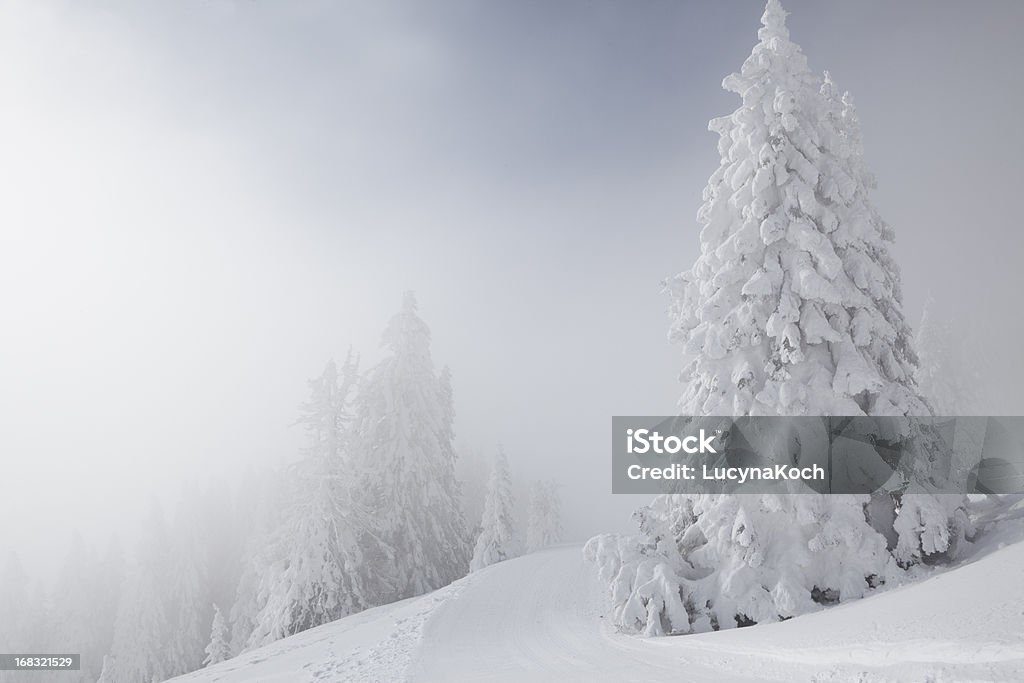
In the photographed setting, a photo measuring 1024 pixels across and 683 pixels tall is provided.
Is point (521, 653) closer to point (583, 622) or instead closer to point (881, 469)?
point (583, 622)

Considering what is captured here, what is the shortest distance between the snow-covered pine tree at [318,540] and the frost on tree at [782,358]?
59.0ft

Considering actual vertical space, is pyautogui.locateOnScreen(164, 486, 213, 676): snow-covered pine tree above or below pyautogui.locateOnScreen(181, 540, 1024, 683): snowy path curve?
below

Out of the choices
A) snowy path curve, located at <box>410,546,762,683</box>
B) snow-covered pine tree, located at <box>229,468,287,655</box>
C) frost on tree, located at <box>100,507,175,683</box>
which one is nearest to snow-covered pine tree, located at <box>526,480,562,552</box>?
snow-covered pine tree, located at <box>229,468,287,655</box>

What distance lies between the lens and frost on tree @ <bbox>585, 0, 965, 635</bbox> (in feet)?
39.8

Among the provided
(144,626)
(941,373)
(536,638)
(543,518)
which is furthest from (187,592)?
(941,373)

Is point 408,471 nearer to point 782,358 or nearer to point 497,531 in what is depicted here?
point 497,531

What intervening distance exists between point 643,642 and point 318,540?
767 inches

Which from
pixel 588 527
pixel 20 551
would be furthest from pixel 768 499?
pixel 20 551

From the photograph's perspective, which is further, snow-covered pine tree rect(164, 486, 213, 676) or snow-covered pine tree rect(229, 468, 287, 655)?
snow-covered pine tree rect(164, 486, 213, 676)

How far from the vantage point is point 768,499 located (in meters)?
12.4

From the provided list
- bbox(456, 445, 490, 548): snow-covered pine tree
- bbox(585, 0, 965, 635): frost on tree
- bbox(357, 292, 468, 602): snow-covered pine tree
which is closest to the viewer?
bbox(585, 0, 965, 635): frost on tree

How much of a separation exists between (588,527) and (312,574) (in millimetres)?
97721

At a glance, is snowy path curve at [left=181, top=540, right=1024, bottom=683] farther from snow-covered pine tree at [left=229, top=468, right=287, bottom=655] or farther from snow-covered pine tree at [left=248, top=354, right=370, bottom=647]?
snow-covered pine tree at [left=229, top=468, right=287, bottom=655]

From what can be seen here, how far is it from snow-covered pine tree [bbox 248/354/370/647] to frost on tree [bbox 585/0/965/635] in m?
18.0
